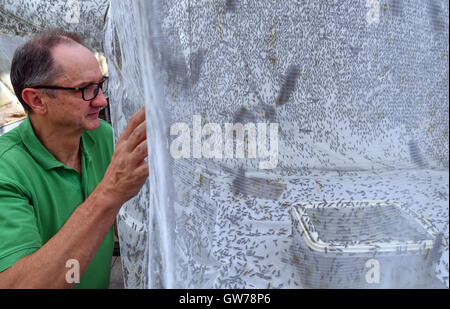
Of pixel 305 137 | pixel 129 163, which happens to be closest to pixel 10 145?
pixel 129 163

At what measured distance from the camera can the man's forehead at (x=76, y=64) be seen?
85cm

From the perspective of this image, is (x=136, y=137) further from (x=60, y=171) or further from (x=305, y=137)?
(x=60, y=171)

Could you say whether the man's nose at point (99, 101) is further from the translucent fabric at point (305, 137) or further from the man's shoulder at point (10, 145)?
the translucent fabric at point (305, 137)

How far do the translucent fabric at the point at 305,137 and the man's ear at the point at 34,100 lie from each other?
1.52ft

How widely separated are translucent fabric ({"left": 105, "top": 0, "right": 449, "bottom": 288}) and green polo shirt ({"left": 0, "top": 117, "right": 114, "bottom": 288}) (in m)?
0.35

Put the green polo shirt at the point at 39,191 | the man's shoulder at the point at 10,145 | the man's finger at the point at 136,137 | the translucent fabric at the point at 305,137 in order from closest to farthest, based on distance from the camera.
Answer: the translucent fabric at the point at 305,137 < the man's finger at the point at 136,137 < the green polo shirt at the point at 39,191 < the man's shoulder at the point at 10,145

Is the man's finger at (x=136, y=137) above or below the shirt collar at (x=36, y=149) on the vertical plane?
above

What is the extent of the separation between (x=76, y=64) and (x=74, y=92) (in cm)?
6

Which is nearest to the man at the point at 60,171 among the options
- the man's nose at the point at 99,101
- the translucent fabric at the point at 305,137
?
the man's nose at the point at 99,101

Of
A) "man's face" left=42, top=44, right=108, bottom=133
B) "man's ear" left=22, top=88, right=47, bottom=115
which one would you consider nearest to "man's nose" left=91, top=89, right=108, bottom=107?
"man's face" left=42, top=44, right=108, bottom=133

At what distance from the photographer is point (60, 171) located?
3.02 ft

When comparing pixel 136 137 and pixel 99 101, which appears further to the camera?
pixel 99 101
